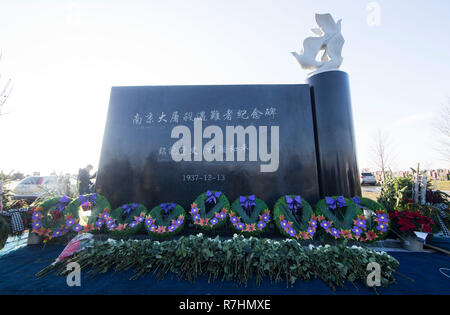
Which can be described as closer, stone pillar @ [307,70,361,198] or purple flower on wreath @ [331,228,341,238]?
purple flower on wreath @ [331,228,341,238]

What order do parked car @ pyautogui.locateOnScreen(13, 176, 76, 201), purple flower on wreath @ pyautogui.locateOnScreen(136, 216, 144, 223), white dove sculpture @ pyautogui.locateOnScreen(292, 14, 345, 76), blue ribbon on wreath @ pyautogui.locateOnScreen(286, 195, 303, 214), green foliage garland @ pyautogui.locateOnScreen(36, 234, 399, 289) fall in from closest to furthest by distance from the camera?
green foliage garland @ pyautogui.locateOnScreen(36, 234, 399, 289) → purple flower on wreath @ pyautogui.locateOnScreen(136, 216, 144, 223) → blue ribbon on wreath @ pyautogui.locateOnScreen(286, 195, 303, 214) → white dove sculpture @ pyautogui.locateOnScreen(292, 14, 345, 76) → parked car @ pyautogui.locateOnScreen(13, 176, 76, 201)

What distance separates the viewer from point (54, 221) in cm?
408

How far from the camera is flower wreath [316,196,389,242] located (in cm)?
366

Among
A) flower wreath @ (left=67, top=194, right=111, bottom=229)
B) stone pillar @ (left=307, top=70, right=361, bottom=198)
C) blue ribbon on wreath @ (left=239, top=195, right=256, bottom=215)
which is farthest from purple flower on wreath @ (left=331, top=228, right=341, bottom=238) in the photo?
flower wreath @ (left=67, top=194, right=111, bottom=229)

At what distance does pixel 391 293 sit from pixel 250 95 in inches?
183

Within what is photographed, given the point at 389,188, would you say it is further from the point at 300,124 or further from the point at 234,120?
the point at 234,120

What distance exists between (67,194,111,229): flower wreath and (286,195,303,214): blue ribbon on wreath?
164 inches

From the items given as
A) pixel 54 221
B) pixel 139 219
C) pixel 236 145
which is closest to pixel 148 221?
pixel 139 219

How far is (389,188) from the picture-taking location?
5.27m

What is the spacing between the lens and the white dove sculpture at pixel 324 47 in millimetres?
5027

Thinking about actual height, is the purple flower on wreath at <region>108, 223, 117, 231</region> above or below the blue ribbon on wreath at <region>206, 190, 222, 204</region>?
below

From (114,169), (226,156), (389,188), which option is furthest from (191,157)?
(389,188)

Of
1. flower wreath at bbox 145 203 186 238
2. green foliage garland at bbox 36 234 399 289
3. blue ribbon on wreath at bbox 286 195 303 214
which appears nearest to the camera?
green foliage garland at bbox 36 234 399 289

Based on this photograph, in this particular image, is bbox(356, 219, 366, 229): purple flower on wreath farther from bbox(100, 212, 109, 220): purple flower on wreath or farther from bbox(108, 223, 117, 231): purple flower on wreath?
bbox(100, 212, 109, 220): purple flower on wreath
